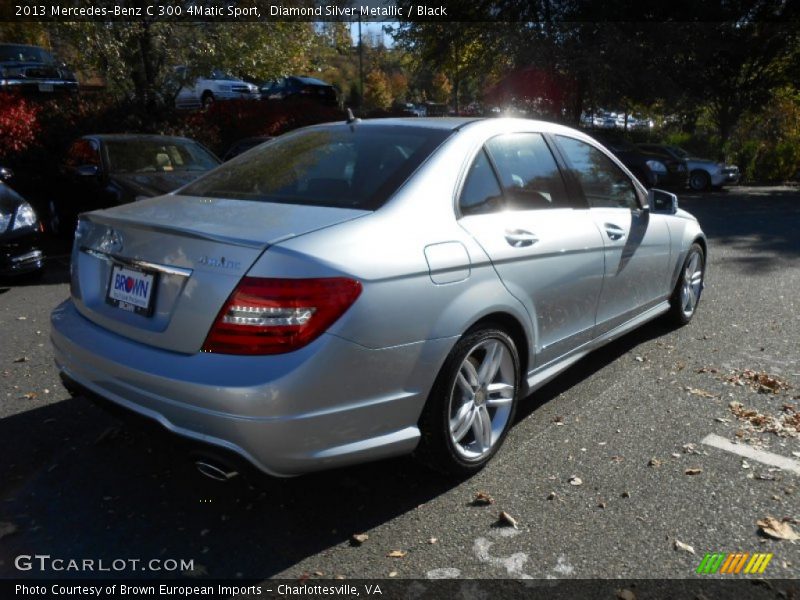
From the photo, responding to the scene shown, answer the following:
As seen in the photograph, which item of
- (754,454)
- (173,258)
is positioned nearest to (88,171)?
(173,258)

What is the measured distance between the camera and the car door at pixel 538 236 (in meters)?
3.34

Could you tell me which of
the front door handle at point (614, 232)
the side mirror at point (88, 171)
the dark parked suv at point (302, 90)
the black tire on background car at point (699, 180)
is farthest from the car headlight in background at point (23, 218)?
the dark parked suv at point (302, 90)

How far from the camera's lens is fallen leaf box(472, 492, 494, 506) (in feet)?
10.2

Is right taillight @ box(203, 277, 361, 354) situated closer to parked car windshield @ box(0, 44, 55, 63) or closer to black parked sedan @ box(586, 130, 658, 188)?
black parked sedan @ box(586, 130, 658, 188)

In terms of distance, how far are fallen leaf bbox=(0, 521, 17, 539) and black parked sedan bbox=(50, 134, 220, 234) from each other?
17.4ft

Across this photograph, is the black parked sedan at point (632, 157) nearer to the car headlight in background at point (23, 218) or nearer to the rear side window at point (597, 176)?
the rear side window at point (597, 176)

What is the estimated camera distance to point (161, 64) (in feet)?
44.1

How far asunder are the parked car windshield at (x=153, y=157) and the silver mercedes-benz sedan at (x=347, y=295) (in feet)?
16.4

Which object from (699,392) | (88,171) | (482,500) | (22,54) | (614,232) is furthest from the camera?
(22,54)

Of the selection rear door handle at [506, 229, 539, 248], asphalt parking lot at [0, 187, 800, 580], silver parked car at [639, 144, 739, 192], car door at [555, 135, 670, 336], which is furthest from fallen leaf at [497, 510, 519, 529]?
silver parked car at [639, 144, 739, 192]

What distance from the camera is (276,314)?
2.52 m

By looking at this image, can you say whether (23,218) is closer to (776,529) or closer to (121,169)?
(121,169)

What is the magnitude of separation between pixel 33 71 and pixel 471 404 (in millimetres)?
18350

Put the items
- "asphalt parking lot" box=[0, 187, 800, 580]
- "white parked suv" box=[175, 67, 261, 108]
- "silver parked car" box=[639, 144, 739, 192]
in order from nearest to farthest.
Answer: "asphalt parking lot" box=[0, 187, 800, 580] → "silver parked car" box=[639, 144, 739, 192] → "white parked suv" box=[175, 67, 261, 108]
